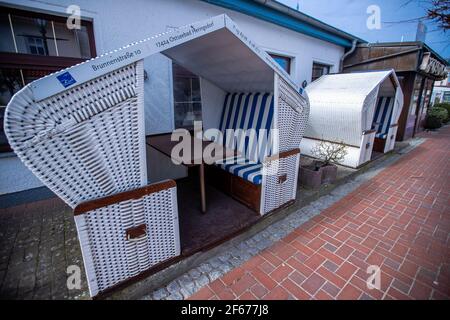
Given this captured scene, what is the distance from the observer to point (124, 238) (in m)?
1.69

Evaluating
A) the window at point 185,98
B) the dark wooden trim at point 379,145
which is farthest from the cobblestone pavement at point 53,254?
the dark wooden trim at point 379,145

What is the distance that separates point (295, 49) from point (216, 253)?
17.3ft

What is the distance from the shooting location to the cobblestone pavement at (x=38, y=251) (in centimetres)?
171

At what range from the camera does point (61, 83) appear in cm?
123

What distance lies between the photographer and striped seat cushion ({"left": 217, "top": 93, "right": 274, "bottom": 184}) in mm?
2822

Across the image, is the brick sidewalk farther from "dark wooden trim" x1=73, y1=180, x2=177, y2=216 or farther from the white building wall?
the white building wall

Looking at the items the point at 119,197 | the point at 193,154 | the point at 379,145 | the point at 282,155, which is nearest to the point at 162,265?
the point at 119,197

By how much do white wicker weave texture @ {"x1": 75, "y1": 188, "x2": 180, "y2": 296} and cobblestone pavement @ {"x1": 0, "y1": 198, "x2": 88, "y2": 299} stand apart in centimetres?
29

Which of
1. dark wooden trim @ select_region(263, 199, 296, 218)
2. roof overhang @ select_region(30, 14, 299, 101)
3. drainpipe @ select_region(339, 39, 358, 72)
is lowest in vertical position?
dark wooden trim @ select_region(263, 199, 296, 218)

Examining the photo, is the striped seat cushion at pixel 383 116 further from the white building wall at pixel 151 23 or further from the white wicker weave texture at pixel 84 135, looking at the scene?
the white wicker weave texture at pixel 84 135

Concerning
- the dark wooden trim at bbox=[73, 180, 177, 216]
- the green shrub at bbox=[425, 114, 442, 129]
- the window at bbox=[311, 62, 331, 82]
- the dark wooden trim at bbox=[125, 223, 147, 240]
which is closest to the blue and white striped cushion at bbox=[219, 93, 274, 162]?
the dark wooden trim at bbox=[73, 180, 177, 216]

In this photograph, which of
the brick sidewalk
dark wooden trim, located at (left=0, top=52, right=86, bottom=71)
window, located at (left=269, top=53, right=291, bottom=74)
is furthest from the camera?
window, located at (left=269, top=53, right=291, bottom=74)
